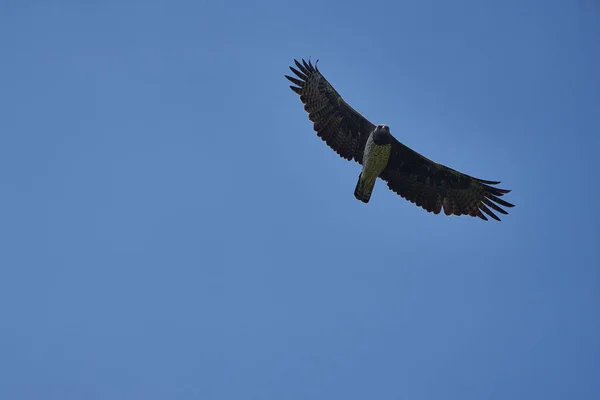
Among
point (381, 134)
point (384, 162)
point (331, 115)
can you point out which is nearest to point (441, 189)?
point (384, 162)

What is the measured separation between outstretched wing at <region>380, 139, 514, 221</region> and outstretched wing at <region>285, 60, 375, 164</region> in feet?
3.06

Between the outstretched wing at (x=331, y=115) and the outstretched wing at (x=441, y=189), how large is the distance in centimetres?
93

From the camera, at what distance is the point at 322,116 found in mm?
17406

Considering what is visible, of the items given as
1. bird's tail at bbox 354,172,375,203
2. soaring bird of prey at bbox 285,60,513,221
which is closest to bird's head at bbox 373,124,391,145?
soaring bird of prey at bbox 285,60,513,221

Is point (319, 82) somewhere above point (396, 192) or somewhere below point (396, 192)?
above

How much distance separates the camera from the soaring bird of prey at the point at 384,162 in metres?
17.2

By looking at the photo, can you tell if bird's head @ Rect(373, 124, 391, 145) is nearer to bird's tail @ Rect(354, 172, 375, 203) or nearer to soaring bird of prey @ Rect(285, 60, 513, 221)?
soaring bird of prey @ Rect(285, 60, 513, 221)

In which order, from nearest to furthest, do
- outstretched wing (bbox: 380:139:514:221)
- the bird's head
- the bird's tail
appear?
the bird's head → the bird's tail → outstretched wing (bbox: 380:139:514:221)

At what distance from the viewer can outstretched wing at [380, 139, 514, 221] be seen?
17.7 m

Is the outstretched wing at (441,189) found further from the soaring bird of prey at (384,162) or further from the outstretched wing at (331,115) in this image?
the outstretched wing at (331,115)

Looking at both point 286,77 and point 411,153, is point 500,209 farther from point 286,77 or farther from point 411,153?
point 286,77

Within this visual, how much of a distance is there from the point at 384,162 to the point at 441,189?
1.65 m

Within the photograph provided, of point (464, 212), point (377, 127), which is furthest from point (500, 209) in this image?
point (377, 127)

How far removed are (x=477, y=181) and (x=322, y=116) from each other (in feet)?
12.5
